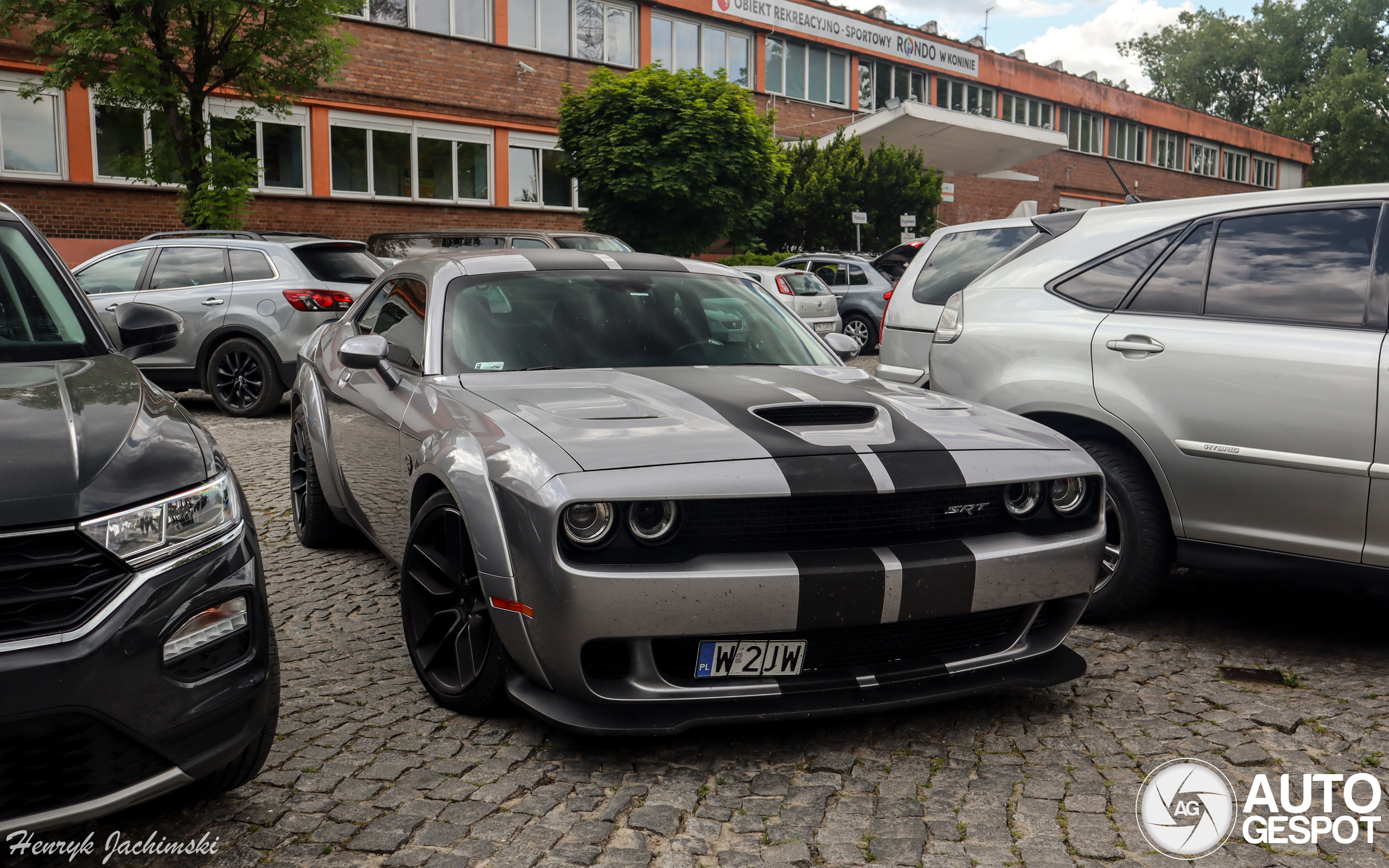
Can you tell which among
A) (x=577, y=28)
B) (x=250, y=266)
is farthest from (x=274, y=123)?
(x=250, y=266)

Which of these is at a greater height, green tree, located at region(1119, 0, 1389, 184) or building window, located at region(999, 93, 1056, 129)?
green tree, located at region(1119, 0, 1389, 184)

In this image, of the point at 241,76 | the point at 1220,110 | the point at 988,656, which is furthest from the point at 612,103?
the point at 1220,110

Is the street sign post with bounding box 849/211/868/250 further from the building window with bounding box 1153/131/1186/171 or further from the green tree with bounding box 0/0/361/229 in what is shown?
the building window with bounding box 1153/131/1186/171

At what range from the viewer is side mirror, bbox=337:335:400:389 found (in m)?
4.27

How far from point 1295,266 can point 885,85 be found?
118ft

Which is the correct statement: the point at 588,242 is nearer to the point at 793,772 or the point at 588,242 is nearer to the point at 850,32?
the point at 793,772

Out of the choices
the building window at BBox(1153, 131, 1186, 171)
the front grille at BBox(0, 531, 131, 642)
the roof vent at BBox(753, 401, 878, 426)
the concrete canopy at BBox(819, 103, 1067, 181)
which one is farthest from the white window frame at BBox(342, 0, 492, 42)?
the building window at BBox(1153, 131, 1186, 171)

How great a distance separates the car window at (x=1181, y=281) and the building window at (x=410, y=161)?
22.9m

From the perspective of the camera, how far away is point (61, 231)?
21.5m

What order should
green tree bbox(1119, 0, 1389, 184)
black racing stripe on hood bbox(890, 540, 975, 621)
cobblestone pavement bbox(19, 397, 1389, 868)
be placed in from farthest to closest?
green tree bbox(1119, 0, 1389, 184)
black racing stripe on hood bbox(890, 540, 975, 621)
cobblestone pavement bbox(19, 397, 1389, 868)

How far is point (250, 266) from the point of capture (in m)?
11.2

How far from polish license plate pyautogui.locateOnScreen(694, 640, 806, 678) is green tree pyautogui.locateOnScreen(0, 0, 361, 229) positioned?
1627 cm

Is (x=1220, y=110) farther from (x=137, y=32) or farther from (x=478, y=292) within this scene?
(x=478, y=292)

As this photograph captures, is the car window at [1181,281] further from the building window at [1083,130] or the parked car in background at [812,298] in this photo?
the building window at [1083,130]
